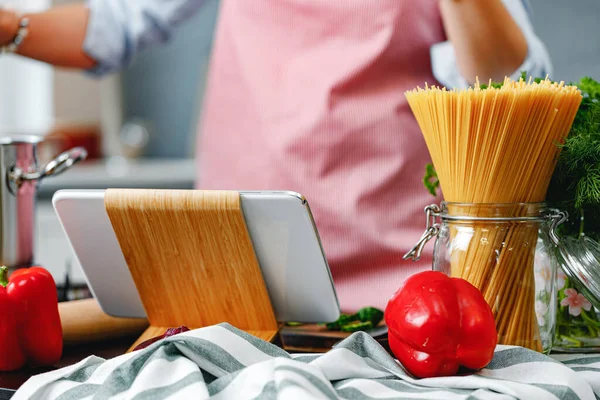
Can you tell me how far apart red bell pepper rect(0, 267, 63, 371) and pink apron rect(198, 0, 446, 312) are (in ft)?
1.44

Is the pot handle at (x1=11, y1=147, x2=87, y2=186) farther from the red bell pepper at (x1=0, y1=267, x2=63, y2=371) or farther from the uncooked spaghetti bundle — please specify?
the uncooked spaghetti bundle

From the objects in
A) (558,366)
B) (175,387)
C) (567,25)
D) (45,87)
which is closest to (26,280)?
(175,387)

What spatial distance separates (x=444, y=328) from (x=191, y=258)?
0.27 meters

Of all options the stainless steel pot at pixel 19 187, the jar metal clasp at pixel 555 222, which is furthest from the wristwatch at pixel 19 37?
the jar metal clasp at pixel 555 222

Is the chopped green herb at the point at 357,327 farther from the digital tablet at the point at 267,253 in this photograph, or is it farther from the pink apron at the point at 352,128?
the pink apron at the point at 352,128

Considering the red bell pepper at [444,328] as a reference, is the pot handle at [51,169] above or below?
above

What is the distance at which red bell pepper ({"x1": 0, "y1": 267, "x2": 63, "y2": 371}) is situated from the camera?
0.69 metres

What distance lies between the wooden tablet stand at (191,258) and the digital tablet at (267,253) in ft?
0.04

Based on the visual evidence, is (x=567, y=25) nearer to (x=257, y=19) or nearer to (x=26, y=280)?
(x=257, y=19)

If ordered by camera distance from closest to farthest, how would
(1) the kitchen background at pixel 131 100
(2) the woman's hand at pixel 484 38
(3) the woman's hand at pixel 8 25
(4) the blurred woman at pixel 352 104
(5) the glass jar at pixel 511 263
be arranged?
(5) the glass jar at pixel 511 263 → (2) the woman's hand at pixel 484 38 → (4) the blurred woman at pixel 352 104 → (3) the woman's hand at pixel 8 25 → (1) the kitchen background at pixel 131 100

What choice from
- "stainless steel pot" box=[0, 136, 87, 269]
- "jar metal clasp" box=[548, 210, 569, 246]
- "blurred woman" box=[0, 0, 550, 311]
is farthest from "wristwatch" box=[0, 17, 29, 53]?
"jar metal clasp" box=[548, 210, 569, 246]

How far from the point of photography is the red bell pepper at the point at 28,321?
2.26 ft

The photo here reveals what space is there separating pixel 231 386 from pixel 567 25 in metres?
1.39

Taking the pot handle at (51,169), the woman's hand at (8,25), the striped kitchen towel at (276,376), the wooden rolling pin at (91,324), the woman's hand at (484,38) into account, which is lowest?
the wooden rolling pin at (91,324)
